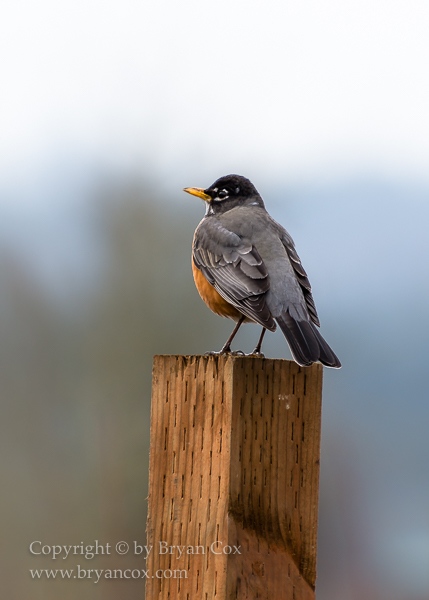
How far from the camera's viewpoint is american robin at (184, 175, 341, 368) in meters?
2.69

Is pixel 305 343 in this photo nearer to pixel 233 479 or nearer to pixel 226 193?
pixel 233 479

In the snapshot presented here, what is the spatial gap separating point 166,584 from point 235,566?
303 mm

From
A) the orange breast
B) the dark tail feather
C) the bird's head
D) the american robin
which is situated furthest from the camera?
the bird's head

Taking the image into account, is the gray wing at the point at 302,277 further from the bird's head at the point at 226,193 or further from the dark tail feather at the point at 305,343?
the bird's head at the point at 226,193

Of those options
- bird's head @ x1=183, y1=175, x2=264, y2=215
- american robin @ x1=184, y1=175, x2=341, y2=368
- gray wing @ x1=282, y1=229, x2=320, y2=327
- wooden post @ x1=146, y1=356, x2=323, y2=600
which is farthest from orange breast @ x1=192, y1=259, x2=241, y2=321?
wooden post @ x1=146, y1=356, x2=323, y2=600

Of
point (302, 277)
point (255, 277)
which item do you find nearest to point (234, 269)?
point (255, 277)

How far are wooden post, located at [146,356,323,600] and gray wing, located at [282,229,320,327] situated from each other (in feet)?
3.45

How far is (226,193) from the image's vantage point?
4.02 m

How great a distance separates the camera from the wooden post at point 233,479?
1.64 m

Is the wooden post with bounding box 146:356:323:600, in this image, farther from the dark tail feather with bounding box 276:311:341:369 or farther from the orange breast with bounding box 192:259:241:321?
the orange breast with bounding box 192:259:241:321

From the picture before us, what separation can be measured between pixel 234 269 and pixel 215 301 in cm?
21

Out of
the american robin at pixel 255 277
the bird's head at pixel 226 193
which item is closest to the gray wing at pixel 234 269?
the american robin at pixel 255 277

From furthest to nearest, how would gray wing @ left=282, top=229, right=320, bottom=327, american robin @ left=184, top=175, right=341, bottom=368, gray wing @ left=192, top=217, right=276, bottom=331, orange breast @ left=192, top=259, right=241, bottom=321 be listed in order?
1. orange breast @ left=192, top=259, right=241, bottom=321
2. gray wing @ left=282, top=229, right=320, bottom=327
3. gray wing @ left=192, top=217, right=276, bottom=331
4. american robin @ left=184, top=175, right=341, bottom=368

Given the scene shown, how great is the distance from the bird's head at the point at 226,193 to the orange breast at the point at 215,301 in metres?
0.91
